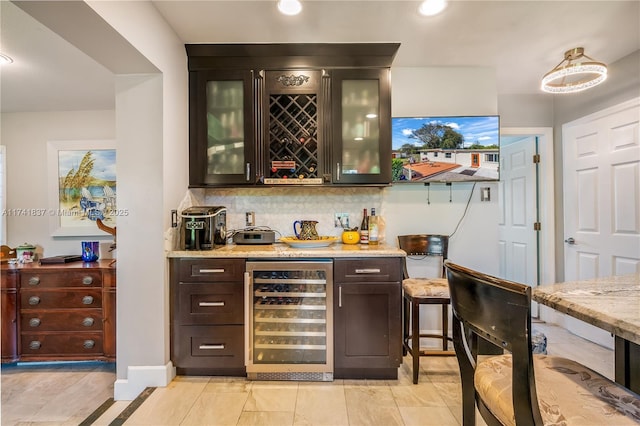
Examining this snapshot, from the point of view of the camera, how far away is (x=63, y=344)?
2387 mm

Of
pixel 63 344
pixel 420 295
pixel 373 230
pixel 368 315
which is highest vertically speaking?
pixel 373 230

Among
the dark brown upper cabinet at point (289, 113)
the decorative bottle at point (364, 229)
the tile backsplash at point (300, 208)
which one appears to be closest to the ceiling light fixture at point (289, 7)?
the dark brown upper cabinet at point (289, 113)

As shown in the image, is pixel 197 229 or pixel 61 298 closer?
pixel 197 229

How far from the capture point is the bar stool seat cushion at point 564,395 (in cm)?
83

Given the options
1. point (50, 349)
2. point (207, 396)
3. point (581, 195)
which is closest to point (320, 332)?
point (207, 396)

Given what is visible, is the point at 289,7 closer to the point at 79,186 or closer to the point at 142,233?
the point at 142,233

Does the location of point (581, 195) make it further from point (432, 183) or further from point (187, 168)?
point (187, 168)

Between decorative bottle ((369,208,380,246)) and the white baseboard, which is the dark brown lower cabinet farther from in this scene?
the white baseboard

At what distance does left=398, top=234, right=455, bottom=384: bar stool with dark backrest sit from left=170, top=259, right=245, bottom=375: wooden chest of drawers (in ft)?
4.02

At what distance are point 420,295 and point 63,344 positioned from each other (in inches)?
113

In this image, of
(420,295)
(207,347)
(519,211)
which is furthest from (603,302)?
(519,211)

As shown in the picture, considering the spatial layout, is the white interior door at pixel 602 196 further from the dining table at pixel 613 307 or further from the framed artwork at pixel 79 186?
the framed artwork at pixel 79 186

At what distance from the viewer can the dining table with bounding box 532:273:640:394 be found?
0.78 metres

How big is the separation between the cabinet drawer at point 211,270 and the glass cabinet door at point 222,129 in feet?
2.23
